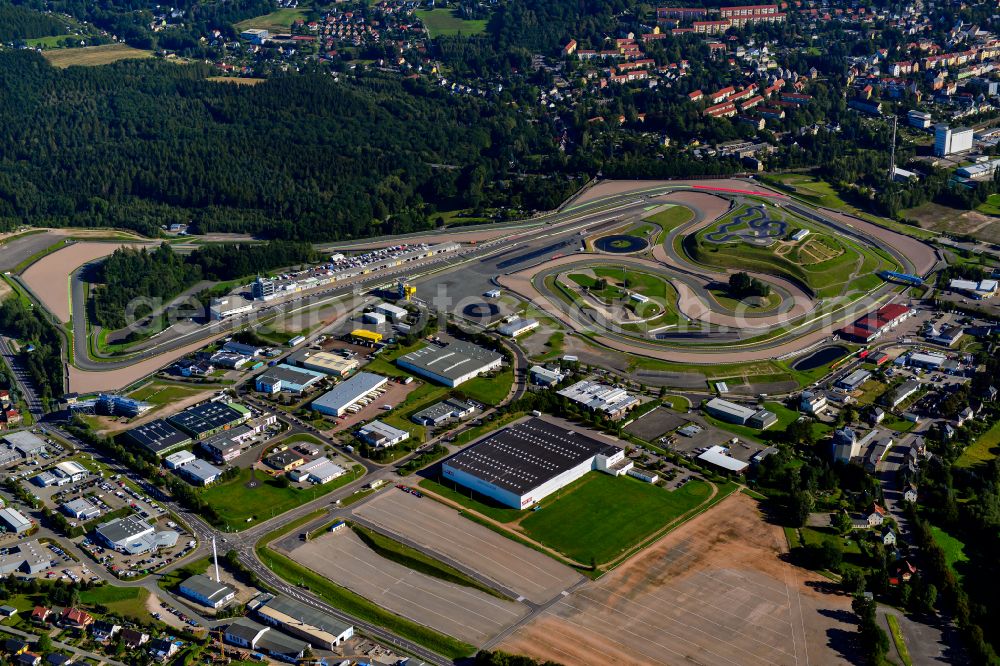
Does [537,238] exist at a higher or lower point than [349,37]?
lower

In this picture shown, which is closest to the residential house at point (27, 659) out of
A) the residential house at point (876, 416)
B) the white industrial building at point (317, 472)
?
the white industrial building at point (317, 472)

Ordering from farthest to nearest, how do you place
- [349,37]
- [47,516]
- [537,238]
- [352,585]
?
[349,37] → [537,238] → [47,516] → [352,585]

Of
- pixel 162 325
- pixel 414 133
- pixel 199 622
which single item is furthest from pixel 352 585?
pixel 414 133

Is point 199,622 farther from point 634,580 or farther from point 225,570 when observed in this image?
point 634,580

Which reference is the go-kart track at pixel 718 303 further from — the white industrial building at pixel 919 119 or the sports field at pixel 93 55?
the sports field at pixel 93 55

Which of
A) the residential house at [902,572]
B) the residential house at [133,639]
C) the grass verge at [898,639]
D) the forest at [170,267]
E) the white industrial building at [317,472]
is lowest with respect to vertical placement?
the grass verge at [898,639]

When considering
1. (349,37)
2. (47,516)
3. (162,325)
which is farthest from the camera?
(349,37)

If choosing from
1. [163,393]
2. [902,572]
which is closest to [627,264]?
[163,393]
